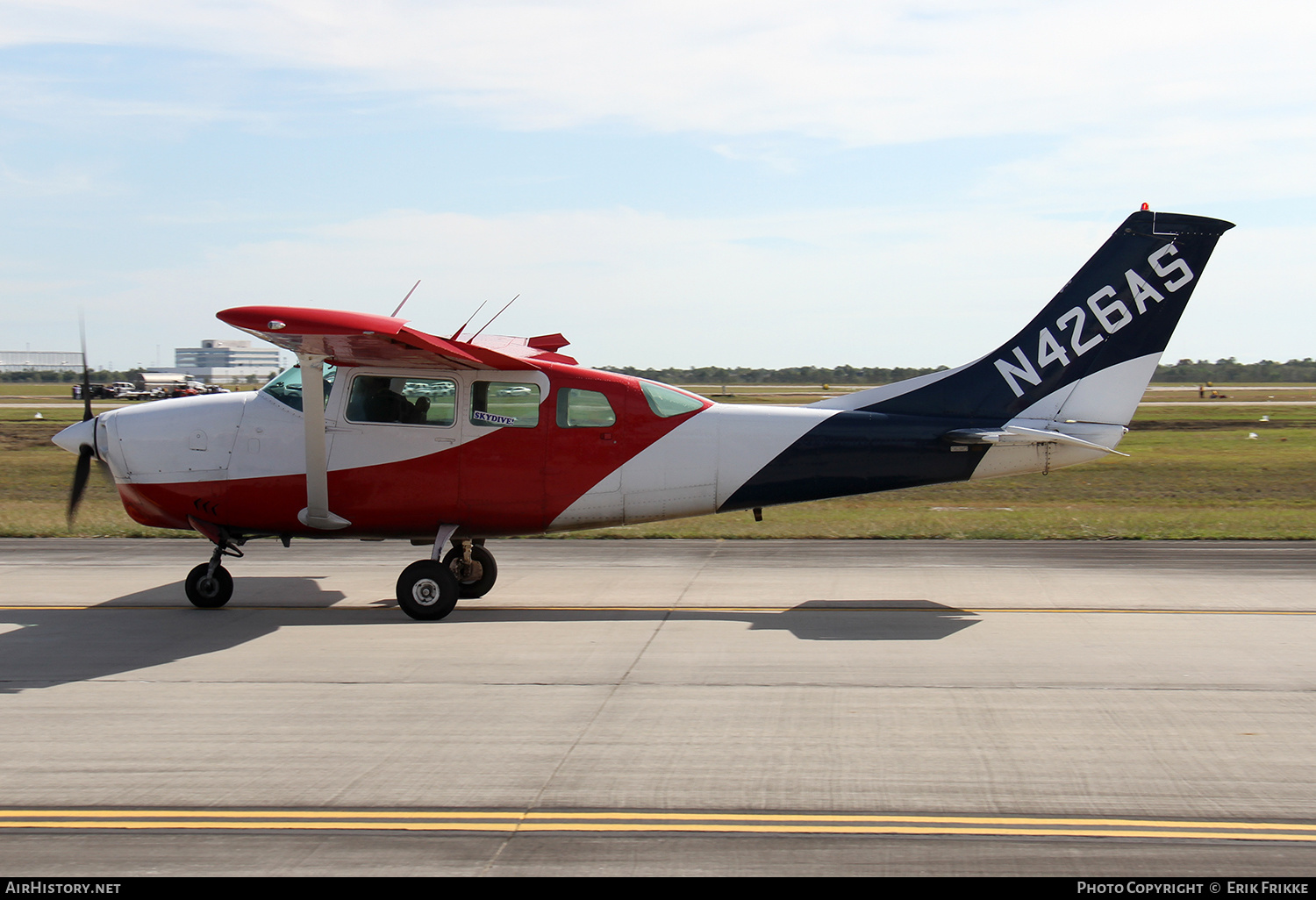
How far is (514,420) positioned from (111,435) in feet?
14.1

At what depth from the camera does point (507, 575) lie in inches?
502

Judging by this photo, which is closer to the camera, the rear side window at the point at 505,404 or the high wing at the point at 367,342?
the high wing at the point at 367,342

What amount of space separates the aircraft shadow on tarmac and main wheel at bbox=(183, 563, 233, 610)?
110 mm

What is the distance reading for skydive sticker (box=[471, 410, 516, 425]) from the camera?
10625 mm

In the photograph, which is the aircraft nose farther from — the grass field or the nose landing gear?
the grass field

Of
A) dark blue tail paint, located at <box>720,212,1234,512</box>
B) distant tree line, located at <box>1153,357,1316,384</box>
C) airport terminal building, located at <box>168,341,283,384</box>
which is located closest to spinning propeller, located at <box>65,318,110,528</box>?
dark blue tail paint, located at <box>720,212,1234,512</box>

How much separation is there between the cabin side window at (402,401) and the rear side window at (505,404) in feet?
0.87

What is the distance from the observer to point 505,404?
10.7 m

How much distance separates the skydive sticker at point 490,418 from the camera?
418 inches

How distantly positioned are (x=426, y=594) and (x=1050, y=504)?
48.3 feet

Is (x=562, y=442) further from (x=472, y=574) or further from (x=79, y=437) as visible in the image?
(x=79, y=437)

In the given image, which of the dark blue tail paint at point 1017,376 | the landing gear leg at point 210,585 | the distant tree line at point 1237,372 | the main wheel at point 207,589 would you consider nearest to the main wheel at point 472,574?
the landing gear leg at point 210,585

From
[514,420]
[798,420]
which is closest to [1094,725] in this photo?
[798,420]

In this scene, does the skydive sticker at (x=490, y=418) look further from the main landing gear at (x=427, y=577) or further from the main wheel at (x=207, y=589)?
the main wheel at (x=207, y=589)
